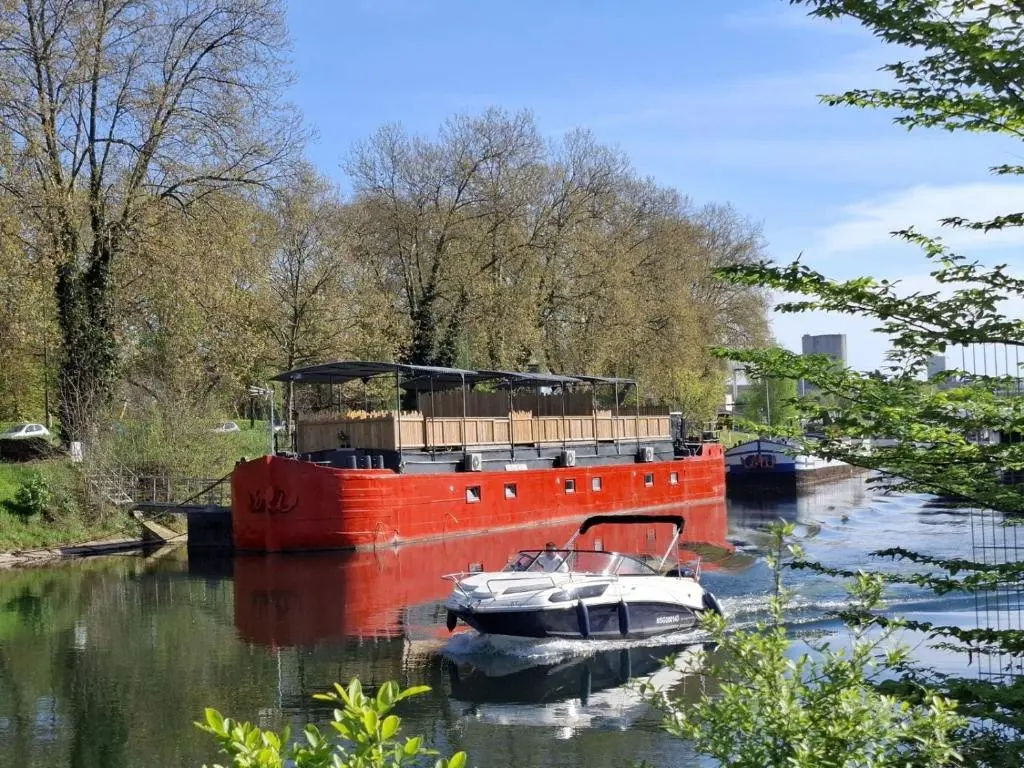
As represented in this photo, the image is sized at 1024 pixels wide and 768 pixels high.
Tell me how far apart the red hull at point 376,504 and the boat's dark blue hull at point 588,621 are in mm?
11568

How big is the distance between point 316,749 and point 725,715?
1944mm

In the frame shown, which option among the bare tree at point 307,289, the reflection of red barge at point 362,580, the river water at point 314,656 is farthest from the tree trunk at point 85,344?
the bare tree at point 307,289

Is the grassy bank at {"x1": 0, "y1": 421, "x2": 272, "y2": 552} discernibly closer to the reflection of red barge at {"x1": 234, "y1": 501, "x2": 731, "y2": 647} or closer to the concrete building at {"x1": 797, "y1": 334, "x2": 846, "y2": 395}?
the reflection of red barge at {"x1": 234, "y1": 501, "x2": 731, "y2": 647}

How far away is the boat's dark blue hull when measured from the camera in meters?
17.4

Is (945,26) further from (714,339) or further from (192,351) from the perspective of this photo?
(714,339)

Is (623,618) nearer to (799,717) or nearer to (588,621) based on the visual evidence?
(588,621)

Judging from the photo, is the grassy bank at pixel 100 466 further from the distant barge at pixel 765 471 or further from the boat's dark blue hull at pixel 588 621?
the distant barge at pixel 765 471

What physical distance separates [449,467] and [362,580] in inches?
311

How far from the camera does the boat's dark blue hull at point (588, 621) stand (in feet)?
57.0

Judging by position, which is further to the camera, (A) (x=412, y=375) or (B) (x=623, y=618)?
(A) (x=412, y=375)

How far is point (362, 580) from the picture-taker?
25141 mm

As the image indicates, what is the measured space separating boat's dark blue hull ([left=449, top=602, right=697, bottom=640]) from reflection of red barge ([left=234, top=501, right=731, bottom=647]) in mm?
2036

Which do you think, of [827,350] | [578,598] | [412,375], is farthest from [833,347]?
[578,598]

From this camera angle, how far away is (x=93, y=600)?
913 inches
